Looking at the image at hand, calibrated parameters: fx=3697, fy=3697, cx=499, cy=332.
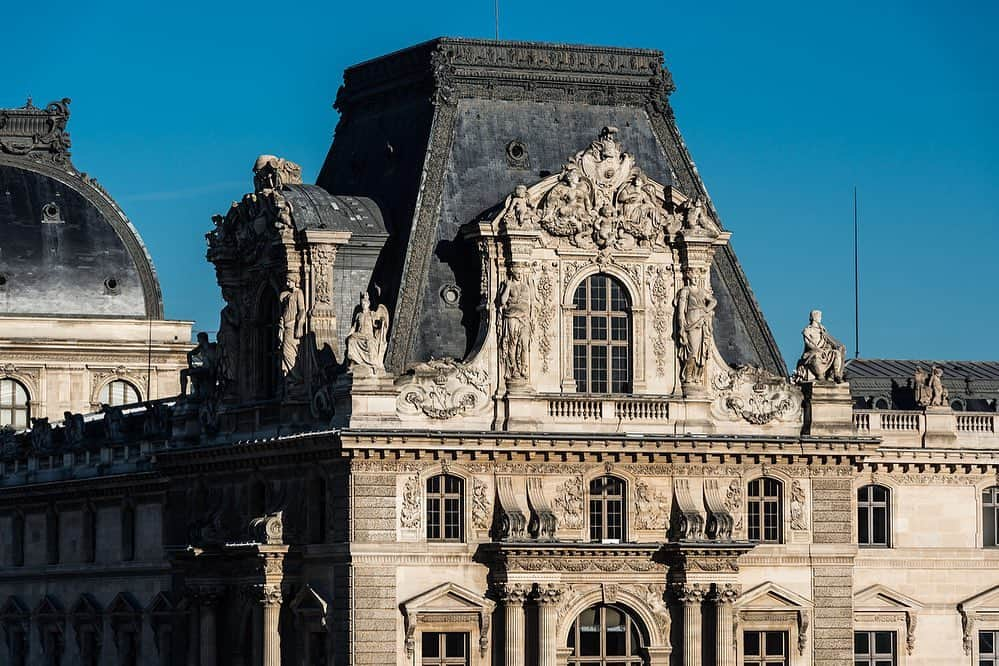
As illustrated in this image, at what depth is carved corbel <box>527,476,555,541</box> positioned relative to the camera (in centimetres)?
10231

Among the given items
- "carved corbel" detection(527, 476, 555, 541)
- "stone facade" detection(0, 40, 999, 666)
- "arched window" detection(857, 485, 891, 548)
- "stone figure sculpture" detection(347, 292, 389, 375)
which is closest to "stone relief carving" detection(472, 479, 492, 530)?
"stone facade" detection(0, 40, 999, 666)

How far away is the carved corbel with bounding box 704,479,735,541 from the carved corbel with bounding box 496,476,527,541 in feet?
17.9

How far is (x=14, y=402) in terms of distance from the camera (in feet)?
516

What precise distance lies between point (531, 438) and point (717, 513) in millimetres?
5916

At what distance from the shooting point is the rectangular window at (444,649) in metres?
102

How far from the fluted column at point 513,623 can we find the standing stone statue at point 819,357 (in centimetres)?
1089

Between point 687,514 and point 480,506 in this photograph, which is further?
point 687,514

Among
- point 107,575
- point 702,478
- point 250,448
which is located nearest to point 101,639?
point 107,575

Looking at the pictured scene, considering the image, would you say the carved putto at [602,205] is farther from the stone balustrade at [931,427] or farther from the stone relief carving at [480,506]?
the stone balustrade at [931,427]

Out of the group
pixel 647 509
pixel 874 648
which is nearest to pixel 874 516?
pixel 874 648

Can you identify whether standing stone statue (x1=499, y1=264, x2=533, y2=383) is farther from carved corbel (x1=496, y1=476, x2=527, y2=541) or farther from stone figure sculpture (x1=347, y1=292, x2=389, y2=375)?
stone figure sculpture (x1=347, y1=292, x2=389, y2=375)

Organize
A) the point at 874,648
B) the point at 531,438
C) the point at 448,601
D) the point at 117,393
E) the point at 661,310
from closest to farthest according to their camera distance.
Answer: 1. the point at 448,601
2. the point at 531,438
3. the point at 661,310
4. the point at 874,648
5. the point at 117,393

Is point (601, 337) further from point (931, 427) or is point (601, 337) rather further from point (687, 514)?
point (931, 427)

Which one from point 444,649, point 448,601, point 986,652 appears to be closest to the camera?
point 448,601
